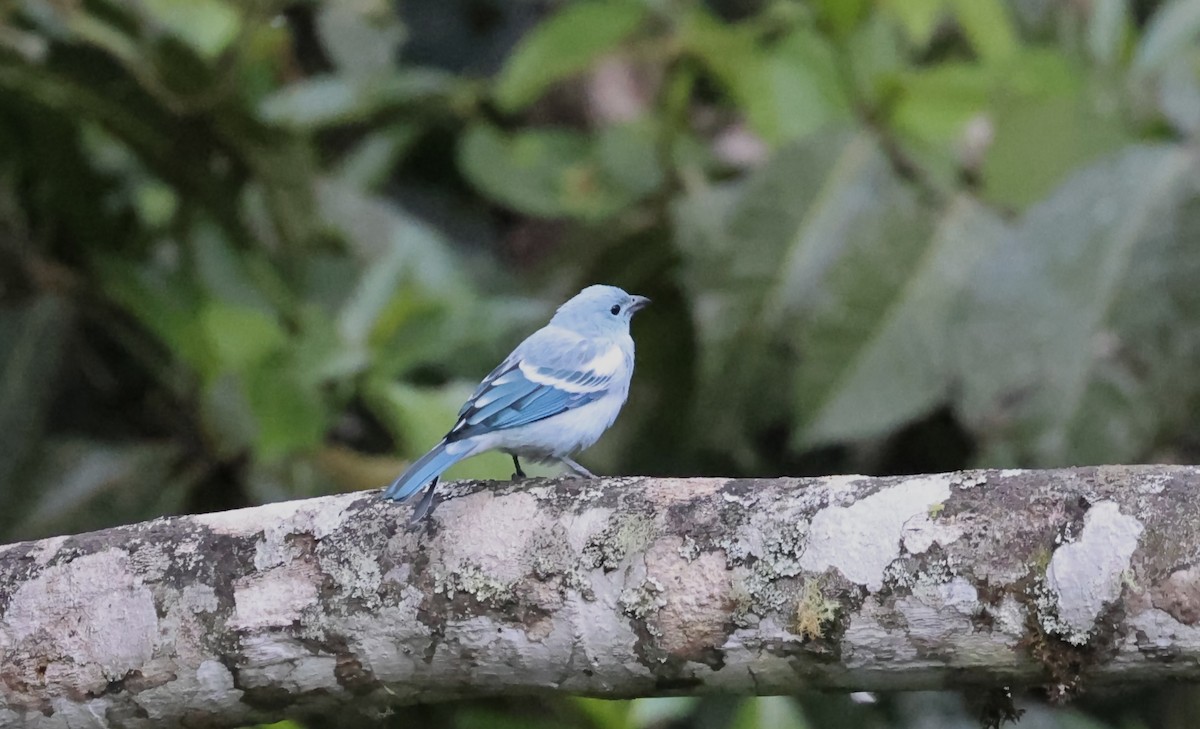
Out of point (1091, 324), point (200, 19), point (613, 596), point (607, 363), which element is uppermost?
point (200, 19)

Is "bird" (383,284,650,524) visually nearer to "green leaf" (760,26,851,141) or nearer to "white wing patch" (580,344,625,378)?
"white wing patch" (580,344,625,378)

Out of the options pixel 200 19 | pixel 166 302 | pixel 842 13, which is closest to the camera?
pixel 166 302

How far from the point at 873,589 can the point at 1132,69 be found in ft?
8.95

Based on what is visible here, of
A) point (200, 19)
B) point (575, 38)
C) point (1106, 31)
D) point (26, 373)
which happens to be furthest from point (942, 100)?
point (26, 373)

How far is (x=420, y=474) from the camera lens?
1.62 meters

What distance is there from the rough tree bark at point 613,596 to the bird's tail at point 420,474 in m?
0.05

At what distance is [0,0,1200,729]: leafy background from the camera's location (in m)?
2.85

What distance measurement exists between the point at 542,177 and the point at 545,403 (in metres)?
2.22

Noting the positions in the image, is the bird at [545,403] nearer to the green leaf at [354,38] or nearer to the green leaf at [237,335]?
the green leaf at [237,335]

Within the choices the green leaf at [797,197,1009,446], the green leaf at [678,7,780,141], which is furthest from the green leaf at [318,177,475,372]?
the green leaf at [678,7,780,141]

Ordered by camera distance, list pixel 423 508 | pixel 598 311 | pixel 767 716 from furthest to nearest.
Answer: pixel 767 716 < pixel 598 311 < pixel 423 508

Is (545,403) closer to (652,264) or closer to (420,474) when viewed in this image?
(420,474)

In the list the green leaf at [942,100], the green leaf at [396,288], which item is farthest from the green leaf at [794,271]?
the green leaf at [396,288]

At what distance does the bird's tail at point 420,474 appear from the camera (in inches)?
62.2
